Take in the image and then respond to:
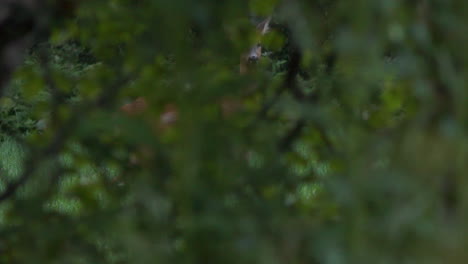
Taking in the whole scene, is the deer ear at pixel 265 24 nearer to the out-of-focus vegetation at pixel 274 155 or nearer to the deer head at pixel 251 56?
the deer head at pixel 251 56

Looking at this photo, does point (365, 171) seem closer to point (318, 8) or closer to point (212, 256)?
point (212, 256)

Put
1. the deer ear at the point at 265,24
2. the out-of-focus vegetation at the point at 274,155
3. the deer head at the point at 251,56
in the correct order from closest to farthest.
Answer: the out-of-focus vegetation at the point at 274,155 → the deer head at the point at 251,56 → the deer ear at the point at 265,24

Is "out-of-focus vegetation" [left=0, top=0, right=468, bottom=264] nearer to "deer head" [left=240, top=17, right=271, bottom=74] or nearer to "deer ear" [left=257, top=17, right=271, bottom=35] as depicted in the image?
"deer head" [left=240, top=17, right=271, bottom=74]

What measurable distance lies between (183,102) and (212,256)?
209mm

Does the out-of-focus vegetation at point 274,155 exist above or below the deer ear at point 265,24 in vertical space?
above

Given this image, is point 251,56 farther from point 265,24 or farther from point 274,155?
point 274,155

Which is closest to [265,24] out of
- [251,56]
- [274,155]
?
[251,56]

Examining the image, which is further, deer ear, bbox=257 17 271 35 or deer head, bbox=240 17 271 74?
deer ear, bbox=257 17 271 35

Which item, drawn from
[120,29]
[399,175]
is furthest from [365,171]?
[120,29]

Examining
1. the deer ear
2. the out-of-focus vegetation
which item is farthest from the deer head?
the out-of-focus vegetation

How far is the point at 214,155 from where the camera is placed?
1.41 metres

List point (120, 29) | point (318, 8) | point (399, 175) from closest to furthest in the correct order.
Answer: point (399, 175) < point (318, 8) < point (120, 29)

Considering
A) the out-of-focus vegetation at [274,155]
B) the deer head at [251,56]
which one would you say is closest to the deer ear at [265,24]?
the deer head at [251,56]

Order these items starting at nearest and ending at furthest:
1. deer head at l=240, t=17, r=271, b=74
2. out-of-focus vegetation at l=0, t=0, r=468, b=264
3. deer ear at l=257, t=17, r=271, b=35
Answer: out-of-focus vegetation at l=0, t=0, r=468, b=264 < deer head at l=240, t=17, r=271, b=74 < deer ear at l=257, t=17, r=271, b=35
